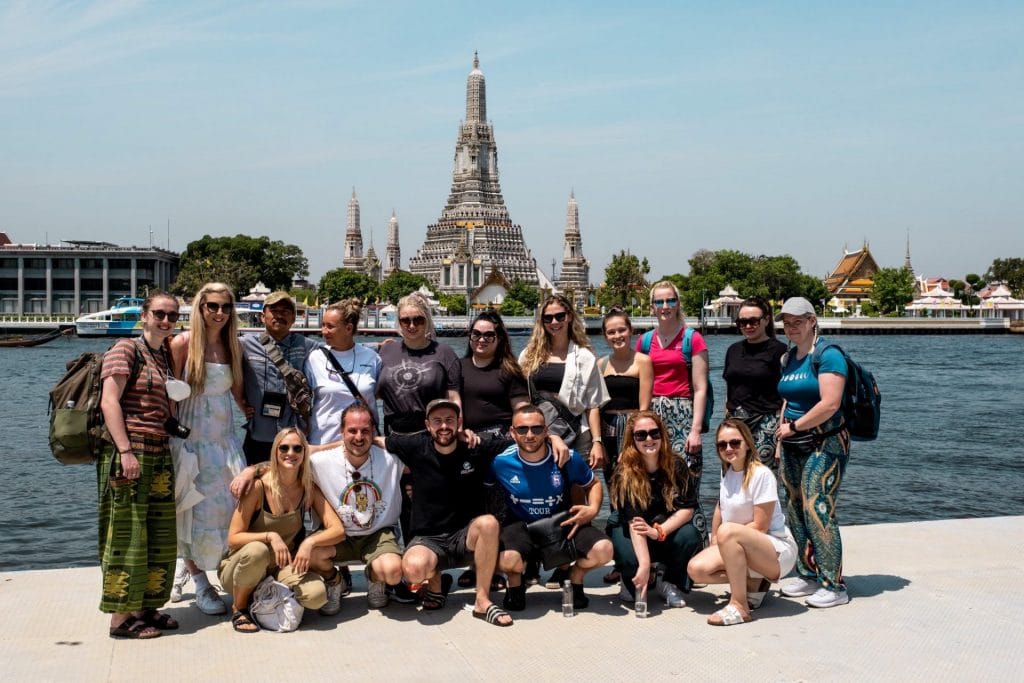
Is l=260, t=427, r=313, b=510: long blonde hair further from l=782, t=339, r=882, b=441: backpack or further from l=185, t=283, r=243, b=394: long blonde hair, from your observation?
l=782, t=339, r=882, b=441: backpack

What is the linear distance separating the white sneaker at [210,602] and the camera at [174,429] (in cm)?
83

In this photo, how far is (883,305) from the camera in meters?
96.4

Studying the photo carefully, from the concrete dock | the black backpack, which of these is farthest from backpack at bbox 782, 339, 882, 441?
the concrete dock

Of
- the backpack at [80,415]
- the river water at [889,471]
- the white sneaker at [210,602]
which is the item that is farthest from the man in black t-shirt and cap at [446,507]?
the river water at [889,471]

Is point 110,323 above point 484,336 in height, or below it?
above

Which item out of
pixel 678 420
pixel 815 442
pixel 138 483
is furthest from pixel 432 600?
pixel 815 442

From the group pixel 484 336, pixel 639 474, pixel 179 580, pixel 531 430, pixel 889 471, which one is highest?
Result: pixel 484 336

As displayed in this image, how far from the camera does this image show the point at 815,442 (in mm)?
5020

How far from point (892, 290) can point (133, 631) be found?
98739mm

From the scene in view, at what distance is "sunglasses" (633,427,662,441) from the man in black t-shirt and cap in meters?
0.67

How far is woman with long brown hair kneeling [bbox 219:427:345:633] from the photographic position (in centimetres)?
459

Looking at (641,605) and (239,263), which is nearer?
(641,605)

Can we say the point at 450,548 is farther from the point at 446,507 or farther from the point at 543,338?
the point at 543,338

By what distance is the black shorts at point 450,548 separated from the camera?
486cm
